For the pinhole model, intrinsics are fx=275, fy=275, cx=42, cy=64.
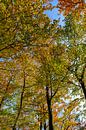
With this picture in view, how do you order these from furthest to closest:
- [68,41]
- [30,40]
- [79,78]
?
[68,41], [79,78], [30,40]

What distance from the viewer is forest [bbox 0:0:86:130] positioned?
1536cm

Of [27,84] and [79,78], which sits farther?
[27,84]

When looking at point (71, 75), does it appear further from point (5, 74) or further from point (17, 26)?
point (17, 26)

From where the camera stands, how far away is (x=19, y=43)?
15.4 m

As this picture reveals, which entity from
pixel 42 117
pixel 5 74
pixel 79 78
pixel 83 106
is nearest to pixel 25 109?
pixel 42 117

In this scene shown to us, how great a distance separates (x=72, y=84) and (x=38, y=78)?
3358mm

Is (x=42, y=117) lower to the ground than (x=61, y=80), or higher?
lower

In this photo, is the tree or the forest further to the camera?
the tree

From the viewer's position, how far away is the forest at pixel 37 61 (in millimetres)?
15359

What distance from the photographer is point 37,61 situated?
28.1 meters

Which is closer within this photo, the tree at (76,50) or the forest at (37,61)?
the forest at (37,61)

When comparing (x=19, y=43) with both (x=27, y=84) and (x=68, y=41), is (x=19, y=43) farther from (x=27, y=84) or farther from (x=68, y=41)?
(x=27, y=84)

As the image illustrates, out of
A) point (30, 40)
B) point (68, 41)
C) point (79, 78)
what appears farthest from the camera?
point (68, 41)

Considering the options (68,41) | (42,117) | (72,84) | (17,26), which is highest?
(68,41)
